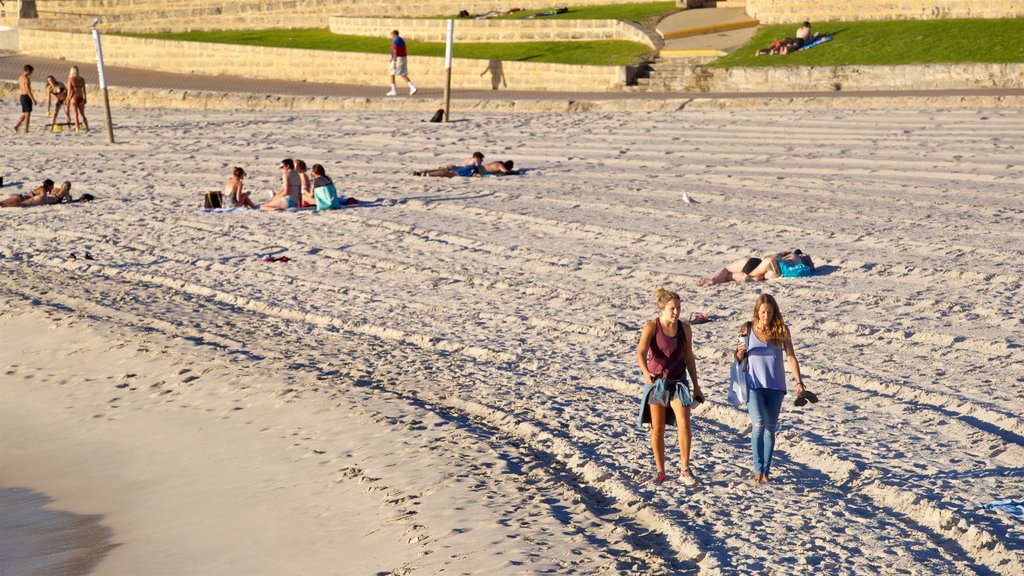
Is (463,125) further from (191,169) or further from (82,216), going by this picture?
(82,216)

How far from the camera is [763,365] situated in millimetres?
7984

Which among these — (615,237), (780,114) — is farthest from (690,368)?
(780,114)

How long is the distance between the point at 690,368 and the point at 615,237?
801 centimetres

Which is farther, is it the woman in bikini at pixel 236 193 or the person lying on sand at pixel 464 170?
the person lying on sand at pixel 464 170

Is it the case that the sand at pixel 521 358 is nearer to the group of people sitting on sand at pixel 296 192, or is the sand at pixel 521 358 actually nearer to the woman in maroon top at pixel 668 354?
the group of people sitting on sand at pixel 296 192

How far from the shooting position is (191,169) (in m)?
21.7

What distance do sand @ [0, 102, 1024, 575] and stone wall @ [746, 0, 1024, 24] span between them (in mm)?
7116

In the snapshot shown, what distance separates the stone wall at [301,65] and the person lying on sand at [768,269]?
14237 mm

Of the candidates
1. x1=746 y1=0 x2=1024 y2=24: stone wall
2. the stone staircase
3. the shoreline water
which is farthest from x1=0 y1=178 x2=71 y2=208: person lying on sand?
x1=746 y1=0 x2=1024 y2=24: stone wall

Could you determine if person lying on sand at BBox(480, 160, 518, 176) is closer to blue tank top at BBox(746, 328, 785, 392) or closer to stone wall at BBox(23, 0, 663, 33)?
blue tank top at BBox(746, 328, 785, 392)

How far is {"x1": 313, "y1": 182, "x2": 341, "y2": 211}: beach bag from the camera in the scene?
18.1m

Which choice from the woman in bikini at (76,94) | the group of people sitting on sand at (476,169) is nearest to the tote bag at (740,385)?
the group of people sitting on sand at (476,169)

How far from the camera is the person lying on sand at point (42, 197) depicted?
19.4 meters

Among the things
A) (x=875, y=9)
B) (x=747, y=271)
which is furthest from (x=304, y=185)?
(x=875, y=9)
